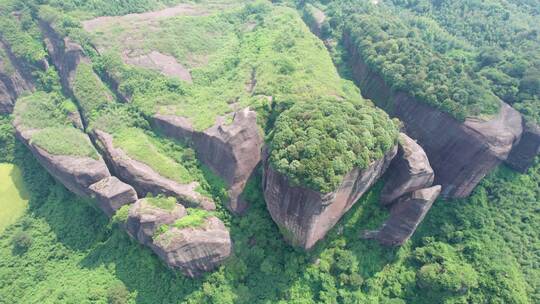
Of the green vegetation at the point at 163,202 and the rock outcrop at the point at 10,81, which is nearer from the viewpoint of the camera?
the green vegetation at the point at 163,202

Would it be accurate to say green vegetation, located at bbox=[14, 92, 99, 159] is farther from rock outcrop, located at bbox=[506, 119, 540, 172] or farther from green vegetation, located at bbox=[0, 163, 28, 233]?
rock outcrop, located at bbox=[506, 119, 540, 172]

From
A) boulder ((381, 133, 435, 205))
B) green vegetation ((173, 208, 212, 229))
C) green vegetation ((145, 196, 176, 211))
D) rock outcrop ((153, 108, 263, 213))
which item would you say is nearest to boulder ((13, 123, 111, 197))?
green vegetation ((145, 196, 176, 211))

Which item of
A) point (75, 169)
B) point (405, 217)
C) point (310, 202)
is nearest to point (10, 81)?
point (75, 169)

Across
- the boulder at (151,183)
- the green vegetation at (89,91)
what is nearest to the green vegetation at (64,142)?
the boulder at (151,183)

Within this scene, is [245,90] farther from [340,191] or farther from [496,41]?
[496,41]

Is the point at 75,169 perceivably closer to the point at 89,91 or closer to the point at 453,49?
the point at 89,91

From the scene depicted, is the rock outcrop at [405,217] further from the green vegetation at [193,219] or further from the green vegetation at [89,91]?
the green vegetation at [89,91]
